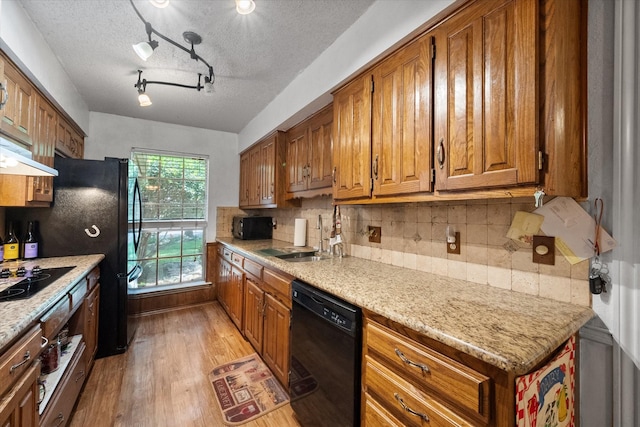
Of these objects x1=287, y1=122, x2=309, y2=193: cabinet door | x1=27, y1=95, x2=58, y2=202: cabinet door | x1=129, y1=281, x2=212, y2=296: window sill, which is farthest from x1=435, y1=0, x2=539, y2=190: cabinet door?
x1=129, y1=281, x2=212, y2=296: window sill

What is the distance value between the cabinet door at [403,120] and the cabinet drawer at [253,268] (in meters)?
1.25

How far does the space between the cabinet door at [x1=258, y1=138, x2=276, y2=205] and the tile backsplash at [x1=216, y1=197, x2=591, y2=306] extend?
107 centimetres

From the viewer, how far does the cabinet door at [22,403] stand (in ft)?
3.00

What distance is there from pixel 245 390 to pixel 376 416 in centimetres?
124

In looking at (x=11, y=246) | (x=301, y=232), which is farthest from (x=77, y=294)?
(x=301, y=232)

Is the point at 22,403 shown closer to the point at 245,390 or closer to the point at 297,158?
the point at 245,390

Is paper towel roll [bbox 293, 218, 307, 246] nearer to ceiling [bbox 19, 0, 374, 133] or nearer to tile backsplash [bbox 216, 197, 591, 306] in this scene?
tile backsplash [bbox 216, 197, 591, 306]

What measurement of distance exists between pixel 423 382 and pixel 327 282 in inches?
24.7

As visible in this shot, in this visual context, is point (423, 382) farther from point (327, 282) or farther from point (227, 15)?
point (227, 15)

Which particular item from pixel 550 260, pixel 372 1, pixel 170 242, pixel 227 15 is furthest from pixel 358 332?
pixel 170 242

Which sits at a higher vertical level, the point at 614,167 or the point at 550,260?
the point at 614,167

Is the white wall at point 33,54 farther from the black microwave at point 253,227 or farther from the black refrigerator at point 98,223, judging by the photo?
the black microwave at point 253,227

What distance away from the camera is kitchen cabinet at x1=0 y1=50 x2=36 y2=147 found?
1.58 meters

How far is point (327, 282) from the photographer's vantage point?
1.41 metres
